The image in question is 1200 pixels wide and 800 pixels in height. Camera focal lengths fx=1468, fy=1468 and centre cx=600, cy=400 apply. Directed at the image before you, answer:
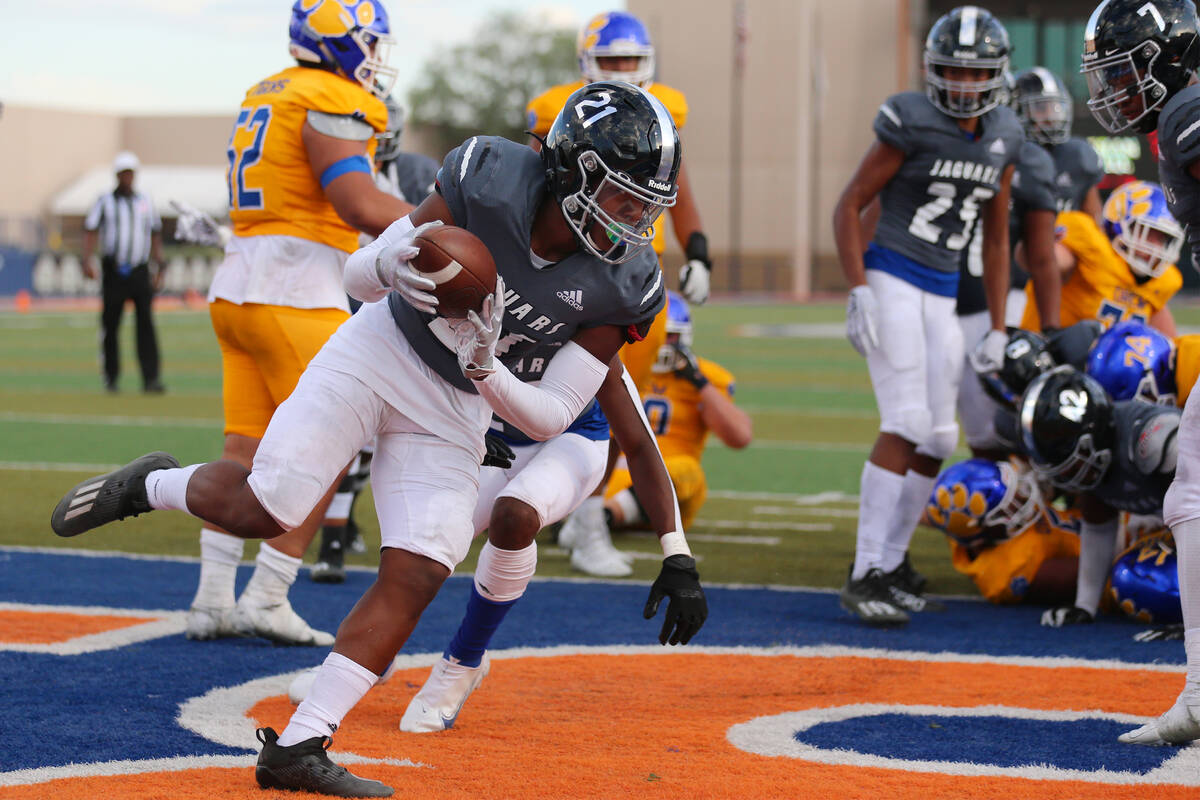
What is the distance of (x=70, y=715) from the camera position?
3.54 m

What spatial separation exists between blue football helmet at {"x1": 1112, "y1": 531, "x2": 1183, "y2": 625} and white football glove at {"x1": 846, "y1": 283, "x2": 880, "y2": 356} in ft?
3.66

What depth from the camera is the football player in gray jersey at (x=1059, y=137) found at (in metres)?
7.24

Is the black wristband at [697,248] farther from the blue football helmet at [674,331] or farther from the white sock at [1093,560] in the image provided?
the white sock at [1093,560]

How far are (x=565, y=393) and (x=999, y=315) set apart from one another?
2790 millimetres

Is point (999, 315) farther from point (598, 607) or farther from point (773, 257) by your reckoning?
point (773, 257)

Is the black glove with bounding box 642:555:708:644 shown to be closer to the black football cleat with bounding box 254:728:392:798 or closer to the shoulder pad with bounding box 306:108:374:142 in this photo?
the black football cleat with bounding box 254:728:392:798

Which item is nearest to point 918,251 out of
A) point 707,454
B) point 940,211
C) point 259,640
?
point 940,211

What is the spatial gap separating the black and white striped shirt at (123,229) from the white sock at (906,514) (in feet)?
31.7

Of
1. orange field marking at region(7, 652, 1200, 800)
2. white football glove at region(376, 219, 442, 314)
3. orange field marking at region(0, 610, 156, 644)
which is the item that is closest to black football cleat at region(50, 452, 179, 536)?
orange field marking at region(7, 652, 1200, 800)

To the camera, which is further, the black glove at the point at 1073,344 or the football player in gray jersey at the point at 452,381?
the black glove at the point at 1073,344

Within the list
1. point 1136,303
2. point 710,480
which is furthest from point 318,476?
point 710,480

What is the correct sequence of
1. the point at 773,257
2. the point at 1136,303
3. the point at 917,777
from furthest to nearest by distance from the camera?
the point at 773,257
the point at 1136,303
the point at 917,777

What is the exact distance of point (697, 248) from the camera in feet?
18.8

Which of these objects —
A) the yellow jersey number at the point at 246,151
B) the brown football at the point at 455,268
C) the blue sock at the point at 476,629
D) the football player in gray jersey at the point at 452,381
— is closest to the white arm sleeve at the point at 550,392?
the football player in gray jersey at the point at 452,381
